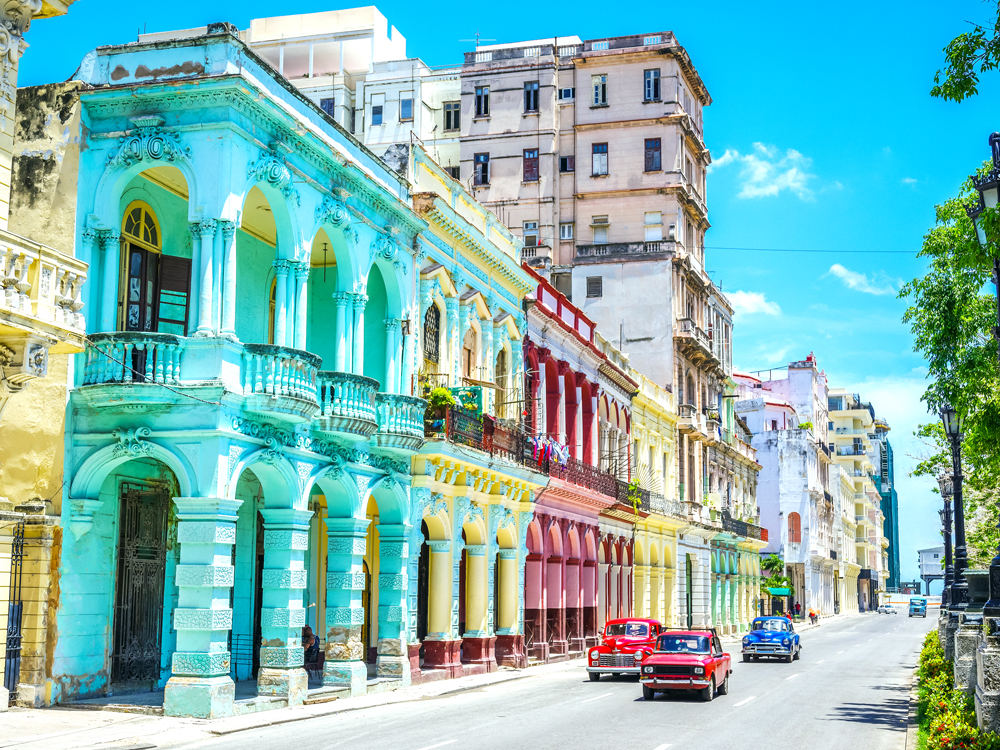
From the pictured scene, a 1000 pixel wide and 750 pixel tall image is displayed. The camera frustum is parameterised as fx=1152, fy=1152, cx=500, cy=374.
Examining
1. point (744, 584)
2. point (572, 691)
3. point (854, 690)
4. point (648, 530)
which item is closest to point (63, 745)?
Answer: point (572, 691)

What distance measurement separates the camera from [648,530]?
4594 cm

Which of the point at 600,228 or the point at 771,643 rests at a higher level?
the point at 600,228

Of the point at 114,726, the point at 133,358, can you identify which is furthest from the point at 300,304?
the point at 114,726

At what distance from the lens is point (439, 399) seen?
2497 cm

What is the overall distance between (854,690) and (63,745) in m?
17.4

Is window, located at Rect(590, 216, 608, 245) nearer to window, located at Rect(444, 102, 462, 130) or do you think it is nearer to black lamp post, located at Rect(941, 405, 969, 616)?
window, located at Rect(444, 102, 462, 130)

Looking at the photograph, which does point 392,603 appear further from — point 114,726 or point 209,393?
point 114,726

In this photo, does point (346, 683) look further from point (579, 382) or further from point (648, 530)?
point (648, 530)

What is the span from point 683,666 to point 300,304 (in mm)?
9893

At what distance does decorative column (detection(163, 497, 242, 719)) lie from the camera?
16953 millimetres

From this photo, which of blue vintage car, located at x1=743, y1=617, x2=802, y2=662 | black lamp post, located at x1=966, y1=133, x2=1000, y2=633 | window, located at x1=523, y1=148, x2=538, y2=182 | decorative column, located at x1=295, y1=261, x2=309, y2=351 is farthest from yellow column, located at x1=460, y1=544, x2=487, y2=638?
window, located at x1=523, y1=148, x2=538, y2=182

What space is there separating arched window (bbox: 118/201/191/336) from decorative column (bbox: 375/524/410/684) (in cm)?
669

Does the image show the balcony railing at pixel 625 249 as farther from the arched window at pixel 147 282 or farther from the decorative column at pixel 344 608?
the arched window at pixel 147 282

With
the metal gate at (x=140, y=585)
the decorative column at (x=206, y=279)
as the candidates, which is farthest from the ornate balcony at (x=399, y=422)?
the decorative column at (x=206, y=279)
